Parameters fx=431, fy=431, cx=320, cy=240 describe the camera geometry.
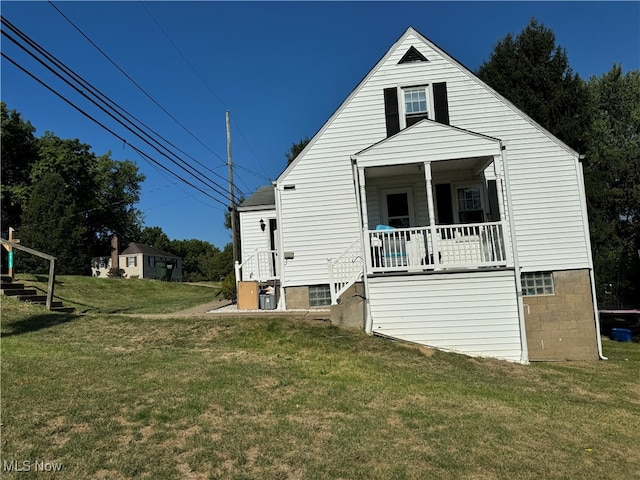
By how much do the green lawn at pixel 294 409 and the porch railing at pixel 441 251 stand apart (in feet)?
6.23

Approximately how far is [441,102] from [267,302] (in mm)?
7436

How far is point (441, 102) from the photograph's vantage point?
1190cm

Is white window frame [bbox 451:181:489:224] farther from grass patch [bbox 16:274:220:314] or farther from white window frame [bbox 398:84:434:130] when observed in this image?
grass patch [bbox 16:274:220:314]

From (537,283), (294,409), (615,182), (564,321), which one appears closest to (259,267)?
(537,283)

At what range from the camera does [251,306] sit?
1243 cm

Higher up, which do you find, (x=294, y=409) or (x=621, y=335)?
(x=294, y=409)

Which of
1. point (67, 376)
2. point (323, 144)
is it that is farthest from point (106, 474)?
point (323, 144)

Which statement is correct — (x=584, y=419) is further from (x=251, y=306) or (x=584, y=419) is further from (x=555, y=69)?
(x=555, y=69)

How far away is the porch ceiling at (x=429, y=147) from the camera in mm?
9617

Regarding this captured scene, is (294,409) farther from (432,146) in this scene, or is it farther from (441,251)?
(432,146)

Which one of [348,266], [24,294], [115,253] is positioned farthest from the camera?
[115,253]

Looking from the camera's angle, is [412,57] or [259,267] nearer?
[412,57]

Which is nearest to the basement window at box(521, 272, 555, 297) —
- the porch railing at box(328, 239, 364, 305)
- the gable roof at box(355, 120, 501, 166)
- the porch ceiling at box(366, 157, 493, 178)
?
the porch ceiling at box(366, 157, 493, 178)

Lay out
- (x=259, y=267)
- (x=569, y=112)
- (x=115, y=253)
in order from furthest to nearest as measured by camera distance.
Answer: (x=115, y=253), (x=569, y=112), (x=259, y=267)
